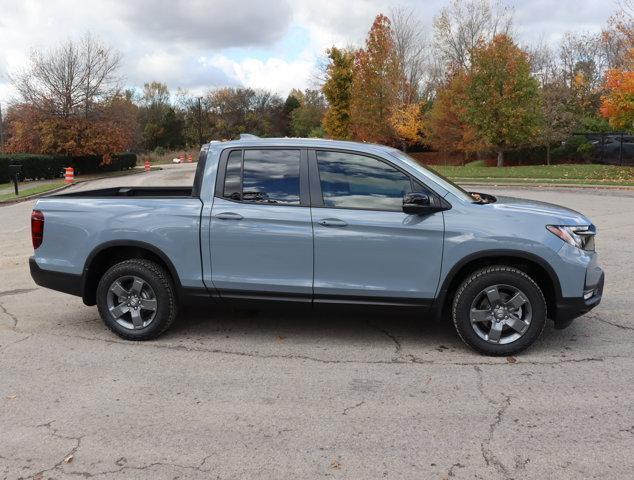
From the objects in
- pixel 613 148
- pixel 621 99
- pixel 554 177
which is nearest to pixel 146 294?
pixel 554 177

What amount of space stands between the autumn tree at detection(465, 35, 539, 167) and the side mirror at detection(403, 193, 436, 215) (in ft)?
91.5

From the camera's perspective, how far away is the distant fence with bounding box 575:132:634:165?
3180 centimetres

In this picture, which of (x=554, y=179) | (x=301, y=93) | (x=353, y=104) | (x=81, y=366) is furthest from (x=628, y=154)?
(x=301, y=93)

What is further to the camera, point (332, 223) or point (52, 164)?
point (52, 164)

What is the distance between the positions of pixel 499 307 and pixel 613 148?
33332mm

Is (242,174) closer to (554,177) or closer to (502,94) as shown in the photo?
(554,177)

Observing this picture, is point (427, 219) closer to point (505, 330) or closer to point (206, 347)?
point (505, 330)

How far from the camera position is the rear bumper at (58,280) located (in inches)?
202

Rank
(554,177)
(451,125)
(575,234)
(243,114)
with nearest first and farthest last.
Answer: (575,234) < (554,177) < (451,125) < (243,114)

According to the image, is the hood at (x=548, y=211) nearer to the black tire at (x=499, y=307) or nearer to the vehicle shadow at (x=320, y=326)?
the black tire at (x=499, y=307)

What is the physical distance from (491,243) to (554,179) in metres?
20.6

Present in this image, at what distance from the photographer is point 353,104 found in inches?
1453

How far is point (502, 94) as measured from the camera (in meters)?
30.5

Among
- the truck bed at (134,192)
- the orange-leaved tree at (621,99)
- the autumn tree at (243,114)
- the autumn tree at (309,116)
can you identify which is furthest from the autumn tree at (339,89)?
the autumn tree at (243,114)
